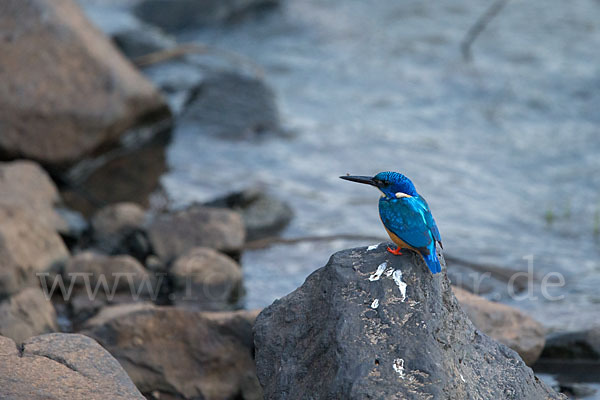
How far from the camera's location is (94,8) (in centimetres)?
1186

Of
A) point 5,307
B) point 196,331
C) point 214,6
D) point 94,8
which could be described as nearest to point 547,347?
point 196,331

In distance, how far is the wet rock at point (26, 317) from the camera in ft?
14.0

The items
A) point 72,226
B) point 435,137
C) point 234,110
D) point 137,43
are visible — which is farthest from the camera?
point 137,43

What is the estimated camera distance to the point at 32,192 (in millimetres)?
6059

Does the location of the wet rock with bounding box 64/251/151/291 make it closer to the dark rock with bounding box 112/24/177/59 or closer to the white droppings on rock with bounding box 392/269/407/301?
the white droppings on rock with bounding box 392/269/407/301

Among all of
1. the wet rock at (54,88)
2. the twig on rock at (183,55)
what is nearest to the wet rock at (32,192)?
the wet rock at (54,88)

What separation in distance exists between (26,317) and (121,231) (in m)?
1.69

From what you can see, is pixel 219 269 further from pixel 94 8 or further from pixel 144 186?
pixel 94 8

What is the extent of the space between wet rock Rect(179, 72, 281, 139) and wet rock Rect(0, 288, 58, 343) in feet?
13.2

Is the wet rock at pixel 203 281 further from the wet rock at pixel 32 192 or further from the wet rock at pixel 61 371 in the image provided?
the wet rock at pixel 61 371

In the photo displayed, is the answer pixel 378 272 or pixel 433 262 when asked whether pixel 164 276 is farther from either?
pixel 433 262

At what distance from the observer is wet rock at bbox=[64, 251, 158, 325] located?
525cm

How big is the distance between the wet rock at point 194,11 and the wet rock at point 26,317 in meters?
7.57

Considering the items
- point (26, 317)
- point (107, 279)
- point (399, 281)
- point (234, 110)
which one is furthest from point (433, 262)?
point (234, 110)
